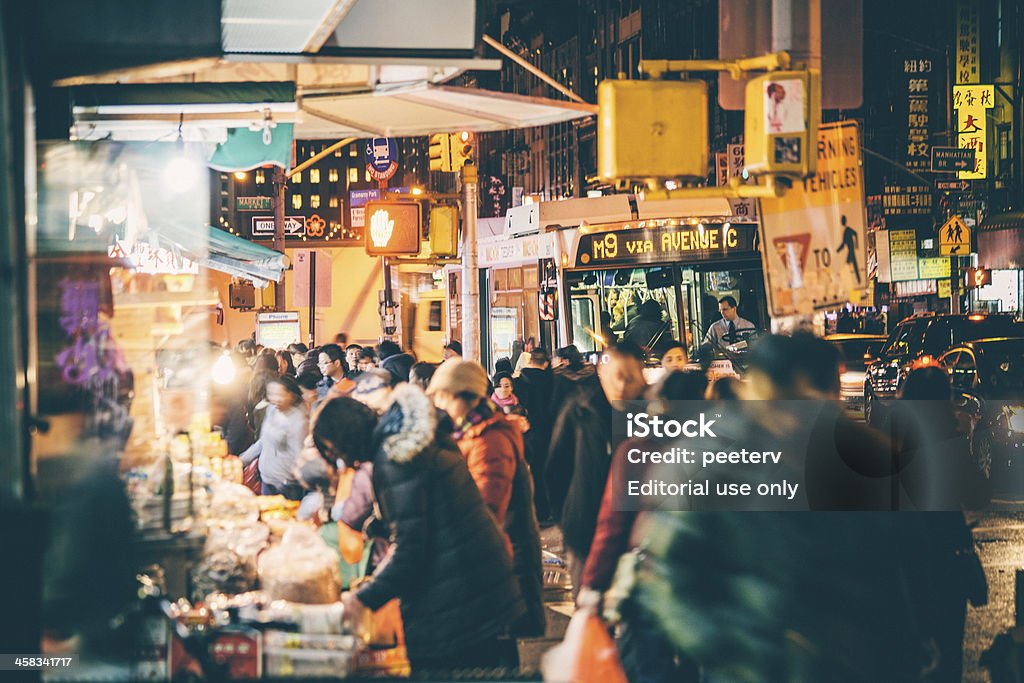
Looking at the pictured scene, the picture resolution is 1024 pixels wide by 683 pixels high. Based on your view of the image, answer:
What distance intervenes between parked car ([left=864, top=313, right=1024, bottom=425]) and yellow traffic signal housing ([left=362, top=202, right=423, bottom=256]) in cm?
951

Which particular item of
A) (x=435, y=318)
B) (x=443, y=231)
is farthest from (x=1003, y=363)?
(x=435, y=318)

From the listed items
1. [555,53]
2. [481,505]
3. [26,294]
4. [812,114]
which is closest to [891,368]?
[812,114]

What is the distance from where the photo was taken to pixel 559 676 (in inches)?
199

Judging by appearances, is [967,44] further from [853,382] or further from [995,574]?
[995,574]

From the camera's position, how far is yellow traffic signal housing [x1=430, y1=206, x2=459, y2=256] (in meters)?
23.9

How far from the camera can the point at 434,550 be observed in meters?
6.01

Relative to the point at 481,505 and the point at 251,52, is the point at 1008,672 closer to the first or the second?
the point at 481,505

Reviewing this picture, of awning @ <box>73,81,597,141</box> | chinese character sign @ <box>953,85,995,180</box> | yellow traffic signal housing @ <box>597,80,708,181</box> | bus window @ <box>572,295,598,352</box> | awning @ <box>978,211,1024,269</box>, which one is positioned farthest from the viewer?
awning @ <box>978,211,1024,269</box>

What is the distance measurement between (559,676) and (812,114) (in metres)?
3.95

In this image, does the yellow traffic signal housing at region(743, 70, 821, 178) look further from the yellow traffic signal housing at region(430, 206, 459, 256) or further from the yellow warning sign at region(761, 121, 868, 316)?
the yellow traffic signal housing at region(430, 206, 459, 256)

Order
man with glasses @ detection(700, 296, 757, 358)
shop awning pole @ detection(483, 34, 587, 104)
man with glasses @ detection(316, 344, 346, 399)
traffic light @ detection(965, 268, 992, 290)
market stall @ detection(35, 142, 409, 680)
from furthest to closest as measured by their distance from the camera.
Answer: traffic light @ detection(965, 268, 992, 290) → man with glasses @ detection(700, 296, 757, 358) → man with glasses @ detection(316, 344, 346, 399) → shop awning pole @ detection(483, 34, 587, 104) → market stall @ detection(35, 142, 409, 680)

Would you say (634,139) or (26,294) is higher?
(634,139)

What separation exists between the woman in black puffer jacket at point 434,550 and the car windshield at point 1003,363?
17315 mm

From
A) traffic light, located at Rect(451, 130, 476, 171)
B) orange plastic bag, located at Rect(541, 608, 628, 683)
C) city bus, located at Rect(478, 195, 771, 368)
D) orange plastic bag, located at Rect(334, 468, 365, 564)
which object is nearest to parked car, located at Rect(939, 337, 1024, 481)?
city bus, located at Rect(478, 195, 771, 368)
